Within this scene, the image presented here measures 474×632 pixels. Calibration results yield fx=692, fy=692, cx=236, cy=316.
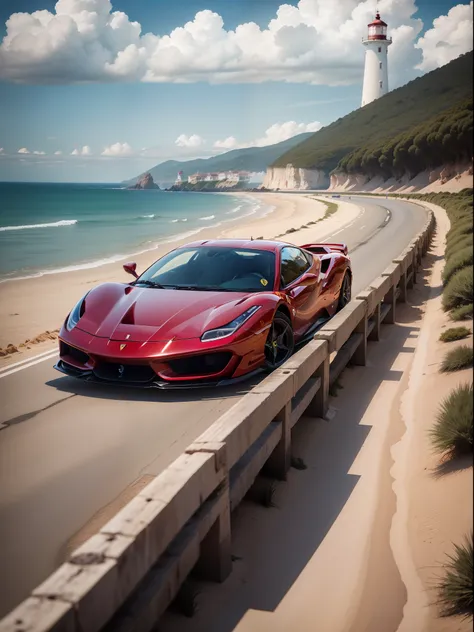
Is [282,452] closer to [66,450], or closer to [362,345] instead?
[66,450]

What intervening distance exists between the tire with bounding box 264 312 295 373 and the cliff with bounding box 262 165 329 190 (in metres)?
139

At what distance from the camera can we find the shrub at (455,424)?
2.26 m

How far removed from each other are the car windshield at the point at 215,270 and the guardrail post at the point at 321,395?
1481mm

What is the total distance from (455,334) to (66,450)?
9.57ft

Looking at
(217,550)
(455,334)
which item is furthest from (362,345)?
(217,550)

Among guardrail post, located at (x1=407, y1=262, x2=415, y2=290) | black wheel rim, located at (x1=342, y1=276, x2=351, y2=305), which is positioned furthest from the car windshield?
guardrail post, located at (x1=407, y1=262, x2=415, y2=290)

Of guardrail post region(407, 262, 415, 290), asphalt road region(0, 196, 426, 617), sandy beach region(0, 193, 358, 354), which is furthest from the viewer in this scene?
guardrail post region(407, 262, 415, 290)

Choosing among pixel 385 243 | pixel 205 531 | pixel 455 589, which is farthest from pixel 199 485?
pixel 385 243

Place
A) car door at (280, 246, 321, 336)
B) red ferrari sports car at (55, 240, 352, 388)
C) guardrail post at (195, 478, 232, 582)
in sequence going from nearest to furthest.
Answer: guardrail post at (195, 478, 232, 582) → red ferrari sports car at (55, 240, 352, 388) → car door at (280, 246, 321, 336)

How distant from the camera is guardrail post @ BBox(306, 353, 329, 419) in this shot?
545cm

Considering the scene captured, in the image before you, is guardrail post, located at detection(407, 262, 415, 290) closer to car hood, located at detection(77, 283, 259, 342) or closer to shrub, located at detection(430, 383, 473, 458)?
car hood, located at detection(77, 283, 259, 342)

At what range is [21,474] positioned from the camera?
4480mm

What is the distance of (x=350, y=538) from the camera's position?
12.0 feet

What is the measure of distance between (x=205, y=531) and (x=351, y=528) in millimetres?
1124
